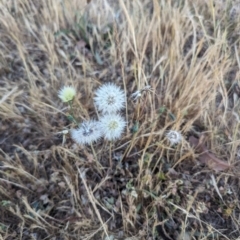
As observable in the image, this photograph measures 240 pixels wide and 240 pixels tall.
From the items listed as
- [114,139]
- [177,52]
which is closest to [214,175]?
[114,139]

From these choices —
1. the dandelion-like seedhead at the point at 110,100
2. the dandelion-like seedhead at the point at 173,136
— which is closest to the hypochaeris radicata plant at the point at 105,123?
the dandelion-like seedhead at the point at 110,100

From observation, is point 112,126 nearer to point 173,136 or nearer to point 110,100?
point 110,100

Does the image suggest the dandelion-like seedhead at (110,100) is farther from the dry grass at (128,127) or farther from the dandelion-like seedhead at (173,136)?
the dandelion-like seedhead at (173,136)

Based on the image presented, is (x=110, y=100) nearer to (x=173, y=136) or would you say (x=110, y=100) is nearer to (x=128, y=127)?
(x=128, y=127)

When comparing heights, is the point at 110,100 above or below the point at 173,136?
above

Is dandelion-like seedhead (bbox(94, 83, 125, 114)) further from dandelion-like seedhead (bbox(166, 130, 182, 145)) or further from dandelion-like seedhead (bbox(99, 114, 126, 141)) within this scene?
dandelion-like seedhead (bbox(166, 130, 182, 145))

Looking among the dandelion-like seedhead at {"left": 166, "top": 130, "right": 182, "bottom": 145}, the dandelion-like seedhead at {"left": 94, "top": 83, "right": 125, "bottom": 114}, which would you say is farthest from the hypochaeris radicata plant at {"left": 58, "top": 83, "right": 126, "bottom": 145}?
the dandelion-like seedhead at {"left": 166, "top": 130, "right": 182, "bottom": 145}

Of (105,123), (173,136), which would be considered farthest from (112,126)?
(173,136)
